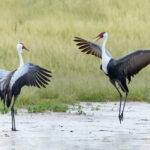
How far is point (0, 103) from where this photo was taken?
9.41 metres

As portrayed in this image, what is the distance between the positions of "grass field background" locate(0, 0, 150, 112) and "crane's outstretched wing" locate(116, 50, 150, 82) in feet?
3.82

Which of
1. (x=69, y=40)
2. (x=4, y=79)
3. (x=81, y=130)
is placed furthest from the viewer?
(x=69, y=40)

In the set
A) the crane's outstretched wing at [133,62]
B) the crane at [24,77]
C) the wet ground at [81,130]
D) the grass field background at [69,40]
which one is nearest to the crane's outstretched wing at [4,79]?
the crane at [24,77]

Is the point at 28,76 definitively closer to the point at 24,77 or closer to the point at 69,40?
the point at 24,77

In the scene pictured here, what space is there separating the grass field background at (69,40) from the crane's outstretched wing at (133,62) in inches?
45.8

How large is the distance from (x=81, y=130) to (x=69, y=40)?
8027mm

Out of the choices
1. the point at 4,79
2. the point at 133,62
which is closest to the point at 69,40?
the point at 133,62

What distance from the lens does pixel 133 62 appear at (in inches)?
345

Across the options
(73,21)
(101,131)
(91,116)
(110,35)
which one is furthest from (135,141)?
(73,21)

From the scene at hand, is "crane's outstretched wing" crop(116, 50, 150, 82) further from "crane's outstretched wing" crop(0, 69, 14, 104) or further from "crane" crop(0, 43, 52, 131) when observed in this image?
"crane's outstretched wing" crop(0, 69, 14, 104)

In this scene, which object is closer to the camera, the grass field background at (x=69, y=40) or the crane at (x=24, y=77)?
the crane at (x=24, y=77)

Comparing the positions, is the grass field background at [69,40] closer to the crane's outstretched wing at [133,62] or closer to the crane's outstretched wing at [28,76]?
the crane's outstretched wing at [133,62]

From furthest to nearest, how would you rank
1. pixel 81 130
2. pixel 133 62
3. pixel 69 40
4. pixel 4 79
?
1. pixel 69 40
2. pixel 133 62
3. pixel 4 79
4. pixel 81 130

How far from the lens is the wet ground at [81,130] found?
635 cm
